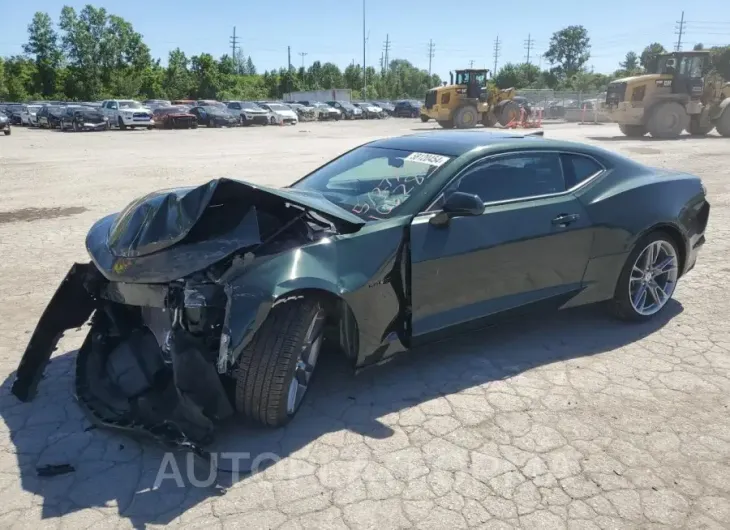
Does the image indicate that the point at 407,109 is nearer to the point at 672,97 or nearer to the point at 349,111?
the point at 349,111

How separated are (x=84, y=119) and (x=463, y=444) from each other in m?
35.1

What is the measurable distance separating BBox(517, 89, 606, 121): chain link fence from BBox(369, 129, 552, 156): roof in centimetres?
3560

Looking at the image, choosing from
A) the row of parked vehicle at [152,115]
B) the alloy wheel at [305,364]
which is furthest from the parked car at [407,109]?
the alloy wheel at [305,364]

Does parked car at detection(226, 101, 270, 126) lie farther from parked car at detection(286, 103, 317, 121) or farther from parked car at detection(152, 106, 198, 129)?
parked car at detection(286, 103, 317, 121)

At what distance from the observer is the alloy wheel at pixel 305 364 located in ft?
10.3

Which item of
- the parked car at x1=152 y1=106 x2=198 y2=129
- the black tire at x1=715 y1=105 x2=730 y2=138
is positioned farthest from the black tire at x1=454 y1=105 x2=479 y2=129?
the parked car at x1=152 y1=106 x2=198 y2=129

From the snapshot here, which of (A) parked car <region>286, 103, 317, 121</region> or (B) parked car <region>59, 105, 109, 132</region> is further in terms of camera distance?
(A) parked car <region>286, 103, 317, 121</region>

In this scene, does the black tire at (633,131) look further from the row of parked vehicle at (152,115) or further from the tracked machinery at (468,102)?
the row of parked vehicle at (152,115)

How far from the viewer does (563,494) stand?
2.72m

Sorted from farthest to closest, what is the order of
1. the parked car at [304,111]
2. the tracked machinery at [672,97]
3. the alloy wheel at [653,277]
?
1. the parked car at [304,111]
2. the tracked machinery at [672,97]
3. the alloy wheel at [653,277]

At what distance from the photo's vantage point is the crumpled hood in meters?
3.03

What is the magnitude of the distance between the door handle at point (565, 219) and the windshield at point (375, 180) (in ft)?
2.99

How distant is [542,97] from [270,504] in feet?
161

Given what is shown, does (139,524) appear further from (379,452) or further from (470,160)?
(470,160)
